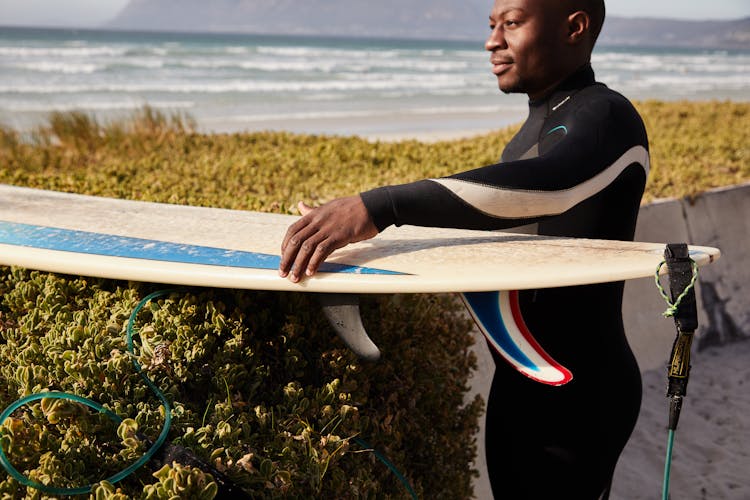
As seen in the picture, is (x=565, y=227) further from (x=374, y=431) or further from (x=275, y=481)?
(x=275, y=481)

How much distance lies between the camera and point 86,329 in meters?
2.29

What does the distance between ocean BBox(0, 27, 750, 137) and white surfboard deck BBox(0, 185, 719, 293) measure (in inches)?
386

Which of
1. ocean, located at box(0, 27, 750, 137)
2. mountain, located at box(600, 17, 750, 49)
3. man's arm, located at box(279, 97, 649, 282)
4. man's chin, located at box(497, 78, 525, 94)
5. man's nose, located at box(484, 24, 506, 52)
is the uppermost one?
mountain, located at box(600, 17, 750, 49)

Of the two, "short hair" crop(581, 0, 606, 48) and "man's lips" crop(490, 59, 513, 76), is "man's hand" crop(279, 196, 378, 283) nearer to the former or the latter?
"man's lips" crop(490, 59, 513, 76)

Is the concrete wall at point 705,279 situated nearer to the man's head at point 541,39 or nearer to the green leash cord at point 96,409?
the man's head at point 541,39

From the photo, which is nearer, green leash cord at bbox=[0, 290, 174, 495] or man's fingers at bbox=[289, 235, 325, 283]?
green leash cord at bbox=[0, 290, 174, 495]

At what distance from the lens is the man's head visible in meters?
2.19

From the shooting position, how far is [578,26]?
7.23 feet

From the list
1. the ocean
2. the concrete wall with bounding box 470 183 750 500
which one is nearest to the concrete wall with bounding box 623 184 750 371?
the concrete wall with bounding box 470 183 750 500

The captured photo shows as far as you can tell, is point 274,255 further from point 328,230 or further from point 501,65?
point 501,65

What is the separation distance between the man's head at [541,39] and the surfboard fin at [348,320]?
0.88 metres

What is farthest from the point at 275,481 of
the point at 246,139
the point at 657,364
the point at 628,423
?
the point at 246,139

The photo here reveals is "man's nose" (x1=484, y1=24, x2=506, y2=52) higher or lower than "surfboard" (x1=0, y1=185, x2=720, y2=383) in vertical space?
higher

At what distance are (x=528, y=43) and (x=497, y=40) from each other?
0.12 meters
